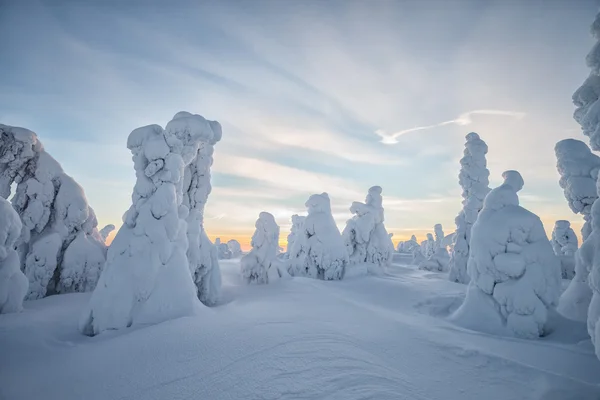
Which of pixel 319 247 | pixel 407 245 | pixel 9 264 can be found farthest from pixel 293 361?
pixel 407 245

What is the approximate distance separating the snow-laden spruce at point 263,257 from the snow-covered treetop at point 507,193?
11496mm

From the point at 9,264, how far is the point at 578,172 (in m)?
19.7

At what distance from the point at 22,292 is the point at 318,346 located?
11.1 metres

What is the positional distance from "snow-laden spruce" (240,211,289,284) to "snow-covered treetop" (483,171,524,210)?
1150 cm

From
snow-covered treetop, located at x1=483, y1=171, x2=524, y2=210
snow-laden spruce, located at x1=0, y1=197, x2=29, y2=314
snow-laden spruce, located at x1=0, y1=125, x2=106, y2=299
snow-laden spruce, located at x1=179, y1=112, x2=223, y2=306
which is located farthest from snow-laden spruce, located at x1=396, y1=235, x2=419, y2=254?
snow-laden spruce, located at x1=0, y1=197, x2=29, y2=314

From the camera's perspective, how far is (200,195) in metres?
12.9

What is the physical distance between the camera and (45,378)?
4.77 meters

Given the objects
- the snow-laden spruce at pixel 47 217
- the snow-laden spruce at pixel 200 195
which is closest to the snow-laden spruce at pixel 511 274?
the snow-laden spruce at pixel 200 195

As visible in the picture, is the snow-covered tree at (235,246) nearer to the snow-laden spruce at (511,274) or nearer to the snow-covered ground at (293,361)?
the snow-covered ground at (293,361)

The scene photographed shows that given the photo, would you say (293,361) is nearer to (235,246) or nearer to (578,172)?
(578,172)

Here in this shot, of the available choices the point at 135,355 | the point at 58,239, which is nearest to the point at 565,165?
the point at 135,355

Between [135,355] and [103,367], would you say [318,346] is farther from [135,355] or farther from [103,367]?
[103,367]

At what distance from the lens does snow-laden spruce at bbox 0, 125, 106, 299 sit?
1270cm

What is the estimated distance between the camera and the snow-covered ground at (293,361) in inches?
159
